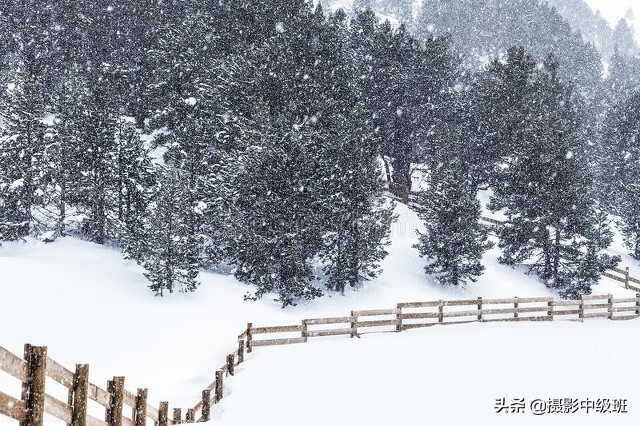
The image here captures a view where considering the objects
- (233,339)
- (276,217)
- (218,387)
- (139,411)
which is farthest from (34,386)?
(276,217)

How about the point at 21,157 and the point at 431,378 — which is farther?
the point at 21,157

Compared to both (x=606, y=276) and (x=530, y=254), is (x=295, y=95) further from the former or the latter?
(x=606, y=276)

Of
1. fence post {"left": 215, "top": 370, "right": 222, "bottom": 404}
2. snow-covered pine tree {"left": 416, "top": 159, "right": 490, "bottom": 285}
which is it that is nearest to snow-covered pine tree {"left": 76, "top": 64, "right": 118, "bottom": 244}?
snow-covered pine tree {"left": 416, "top": 159, "right": 490, "bottom": 285}

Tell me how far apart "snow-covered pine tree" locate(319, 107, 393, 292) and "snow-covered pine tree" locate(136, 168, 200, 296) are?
315 inches

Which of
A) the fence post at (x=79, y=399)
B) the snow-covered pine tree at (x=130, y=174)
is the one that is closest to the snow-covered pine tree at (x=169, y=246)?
the snow-covered pine tree at (x=130, y=174)

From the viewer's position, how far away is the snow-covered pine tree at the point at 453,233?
106ft

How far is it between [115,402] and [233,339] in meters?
17.7

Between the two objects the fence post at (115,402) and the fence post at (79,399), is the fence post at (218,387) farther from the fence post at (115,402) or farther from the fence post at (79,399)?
the fence post at (79,399)

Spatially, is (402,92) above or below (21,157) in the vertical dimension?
above

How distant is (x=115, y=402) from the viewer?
575 cm

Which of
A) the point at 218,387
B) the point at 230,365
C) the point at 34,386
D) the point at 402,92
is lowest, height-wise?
the point at 218,387

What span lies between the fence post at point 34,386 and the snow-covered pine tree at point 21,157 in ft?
95.6

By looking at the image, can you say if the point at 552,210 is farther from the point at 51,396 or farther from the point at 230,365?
the point at 51,396

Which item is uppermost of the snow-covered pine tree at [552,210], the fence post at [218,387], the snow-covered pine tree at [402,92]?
the snow-covered pine tree at [402,92]
